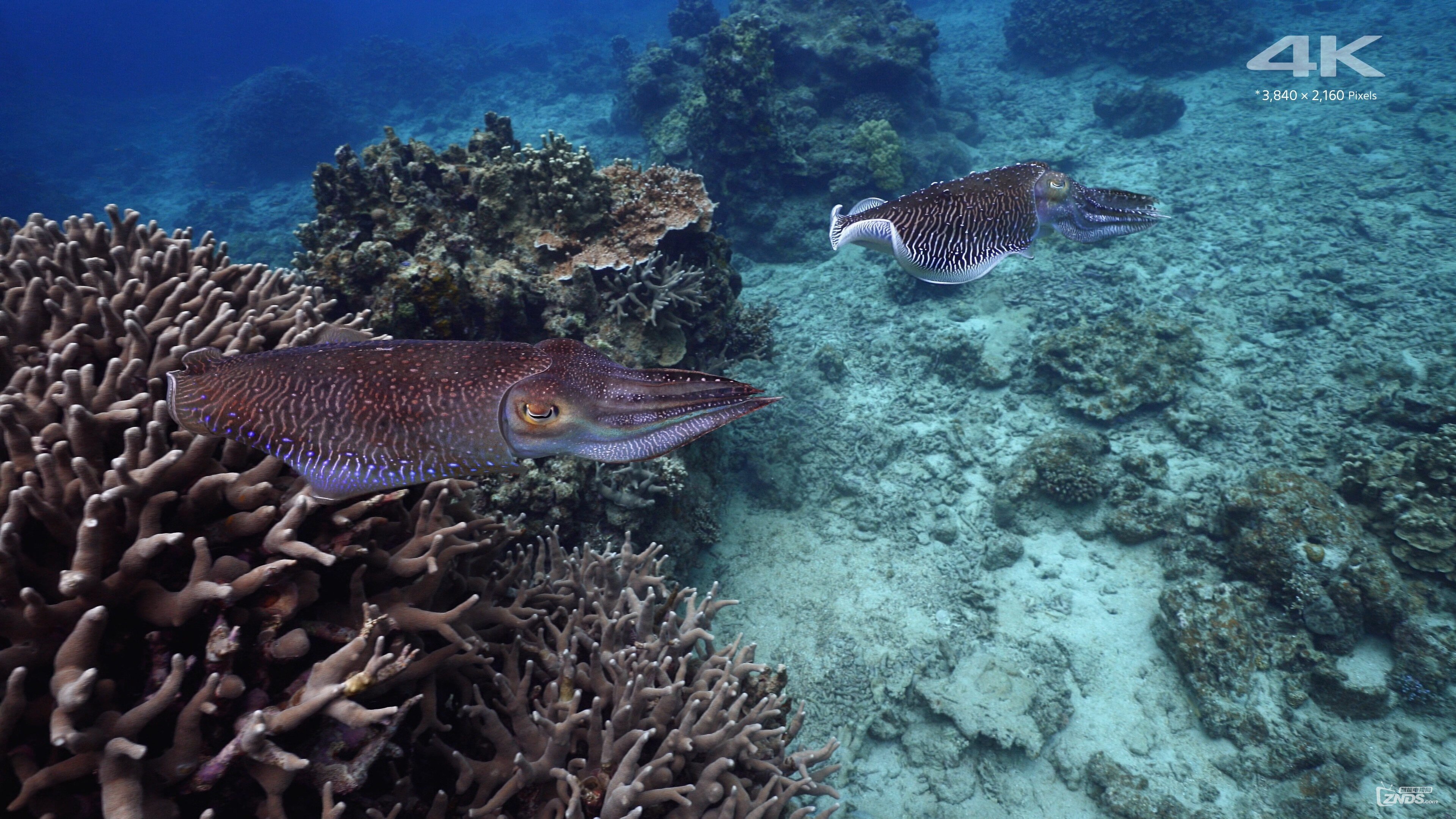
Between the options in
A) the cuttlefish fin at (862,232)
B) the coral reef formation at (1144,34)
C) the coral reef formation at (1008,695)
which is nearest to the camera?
the cuttlefish fin at (862,232)

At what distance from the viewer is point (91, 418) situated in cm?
211

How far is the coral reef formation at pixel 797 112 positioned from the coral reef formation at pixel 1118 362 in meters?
5.96

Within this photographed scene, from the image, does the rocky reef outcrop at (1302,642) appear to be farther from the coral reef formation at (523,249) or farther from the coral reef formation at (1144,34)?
the coral reef formation at (1144,34)

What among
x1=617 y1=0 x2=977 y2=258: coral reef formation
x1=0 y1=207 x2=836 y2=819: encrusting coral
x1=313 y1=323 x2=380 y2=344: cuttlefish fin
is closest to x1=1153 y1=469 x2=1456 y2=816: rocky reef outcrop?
x1=0 y1=207 x2=836 y2=819: encrusting coral

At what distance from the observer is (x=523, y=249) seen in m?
6.45

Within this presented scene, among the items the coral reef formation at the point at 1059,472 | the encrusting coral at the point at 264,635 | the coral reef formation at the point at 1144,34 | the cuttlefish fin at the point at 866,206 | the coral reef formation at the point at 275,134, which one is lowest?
the coral reef formation at the point at 1059,472

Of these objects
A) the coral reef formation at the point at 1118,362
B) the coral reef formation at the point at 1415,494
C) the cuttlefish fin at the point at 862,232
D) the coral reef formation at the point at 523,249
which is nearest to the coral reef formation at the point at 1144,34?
the coral reef formation at the point at 1118,362

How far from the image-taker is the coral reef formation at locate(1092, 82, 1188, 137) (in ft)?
54.7

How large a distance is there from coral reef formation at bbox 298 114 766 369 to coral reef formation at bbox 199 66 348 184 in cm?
2834

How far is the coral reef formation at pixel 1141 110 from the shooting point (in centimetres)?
1667

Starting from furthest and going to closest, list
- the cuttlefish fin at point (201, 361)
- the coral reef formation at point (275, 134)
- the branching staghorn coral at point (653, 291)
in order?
1. the coral reef formation at point (275, 134)
2. the branching staghorn coral at point (653, 291)
3. the cuttlefish fin at point (201, 361)

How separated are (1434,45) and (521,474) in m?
31.3

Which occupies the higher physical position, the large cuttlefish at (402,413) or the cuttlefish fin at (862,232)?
the cuttlefish fin at (862,232)

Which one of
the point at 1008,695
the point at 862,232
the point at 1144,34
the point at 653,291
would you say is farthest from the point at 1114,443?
the point at 1144,34
